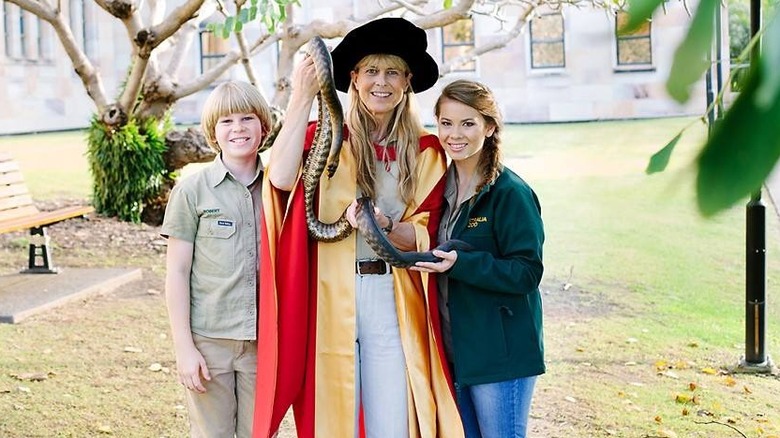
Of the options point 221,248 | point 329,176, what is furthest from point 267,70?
point 329,176

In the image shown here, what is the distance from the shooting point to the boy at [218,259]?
3080 mm

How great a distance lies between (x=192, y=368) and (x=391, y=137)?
871 millimetres

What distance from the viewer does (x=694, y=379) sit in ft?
19.1

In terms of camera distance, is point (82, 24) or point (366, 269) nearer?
point (366, 269)

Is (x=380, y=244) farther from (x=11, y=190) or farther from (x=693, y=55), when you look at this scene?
(x=11, y=190)

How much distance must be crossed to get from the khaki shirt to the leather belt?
13.7 inches

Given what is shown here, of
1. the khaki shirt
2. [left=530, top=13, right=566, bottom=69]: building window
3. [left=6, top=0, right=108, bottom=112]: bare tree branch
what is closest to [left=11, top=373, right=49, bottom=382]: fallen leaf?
the khaki shirt

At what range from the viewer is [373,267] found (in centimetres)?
300

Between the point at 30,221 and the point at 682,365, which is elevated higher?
the point at 30,221

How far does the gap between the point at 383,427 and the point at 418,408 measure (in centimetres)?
13

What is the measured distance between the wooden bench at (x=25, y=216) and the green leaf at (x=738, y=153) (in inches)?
310

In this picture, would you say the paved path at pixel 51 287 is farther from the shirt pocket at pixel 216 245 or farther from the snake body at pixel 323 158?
the snake body at pixel 323 158

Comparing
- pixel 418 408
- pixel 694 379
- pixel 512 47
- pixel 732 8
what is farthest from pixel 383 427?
pixel 512 47

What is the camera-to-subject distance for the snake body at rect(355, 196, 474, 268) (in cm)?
277
